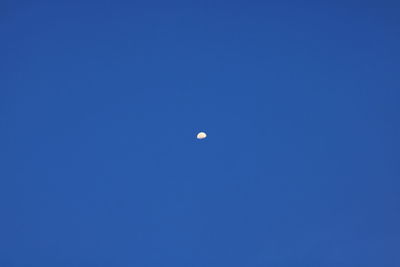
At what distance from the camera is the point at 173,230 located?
5.45ft

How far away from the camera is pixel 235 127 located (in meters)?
Result: 1.72

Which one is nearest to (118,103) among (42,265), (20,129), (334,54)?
(20,129)

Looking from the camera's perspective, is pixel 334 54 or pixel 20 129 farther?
pixel 334 54

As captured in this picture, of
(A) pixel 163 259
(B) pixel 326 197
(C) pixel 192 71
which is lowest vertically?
(A) pixel 163 259

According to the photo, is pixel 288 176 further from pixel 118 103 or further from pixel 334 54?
pixel 118 103

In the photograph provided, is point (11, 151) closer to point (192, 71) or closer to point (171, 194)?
point (171, 194)

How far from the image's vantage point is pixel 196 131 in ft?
5.54

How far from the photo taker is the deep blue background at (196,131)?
1637mm

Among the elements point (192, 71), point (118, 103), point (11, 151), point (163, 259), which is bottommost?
point (163, 259)

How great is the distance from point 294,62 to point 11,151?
1211mm

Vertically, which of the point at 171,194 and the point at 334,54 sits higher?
the point at 334,54

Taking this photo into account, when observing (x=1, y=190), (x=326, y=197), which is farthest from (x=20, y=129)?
(x=326, y=197)

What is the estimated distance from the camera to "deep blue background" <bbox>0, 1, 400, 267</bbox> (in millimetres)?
1637

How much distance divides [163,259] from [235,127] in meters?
0.60
